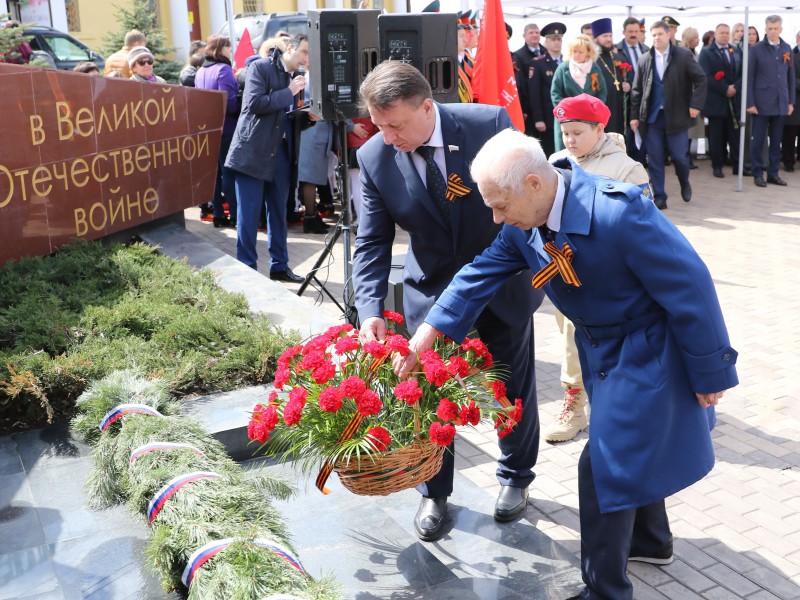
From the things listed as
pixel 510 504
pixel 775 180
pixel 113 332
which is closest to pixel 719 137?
pixel 775 180

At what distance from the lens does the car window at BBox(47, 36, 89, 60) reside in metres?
19.4

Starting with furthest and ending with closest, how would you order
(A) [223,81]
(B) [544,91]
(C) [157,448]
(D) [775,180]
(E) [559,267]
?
(D) [775,180], (B) [544,91], (A) [223,81], (C) [157,448], (E) [559,267]

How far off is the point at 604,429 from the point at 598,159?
2.15 m

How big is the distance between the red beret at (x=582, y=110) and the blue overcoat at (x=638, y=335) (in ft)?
5.63

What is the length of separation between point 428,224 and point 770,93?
1109 centimetres

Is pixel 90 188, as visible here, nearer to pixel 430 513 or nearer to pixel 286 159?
pixel 286 159

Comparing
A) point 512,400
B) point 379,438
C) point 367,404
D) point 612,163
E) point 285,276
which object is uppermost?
point 612,163

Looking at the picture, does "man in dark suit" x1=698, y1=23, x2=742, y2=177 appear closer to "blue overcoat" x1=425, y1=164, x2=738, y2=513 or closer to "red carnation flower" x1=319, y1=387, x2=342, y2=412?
"blue overcoat" x1=425, y1=164, x2=738, y2=513

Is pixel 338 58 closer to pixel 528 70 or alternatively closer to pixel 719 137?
pixel 528 70

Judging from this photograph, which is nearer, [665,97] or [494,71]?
[494,71]

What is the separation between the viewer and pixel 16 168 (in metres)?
6.71

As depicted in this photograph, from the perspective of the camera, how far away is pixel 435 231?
12.8 ft

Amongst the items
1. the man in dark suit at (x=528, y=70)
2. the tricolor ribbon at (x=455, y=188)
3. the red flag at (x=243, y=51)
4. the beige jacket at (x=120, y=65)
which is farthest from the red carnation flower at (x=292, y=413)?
the red flag at (x=243, y=51)

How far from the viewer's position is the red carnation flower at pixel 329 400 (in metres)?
3.14
